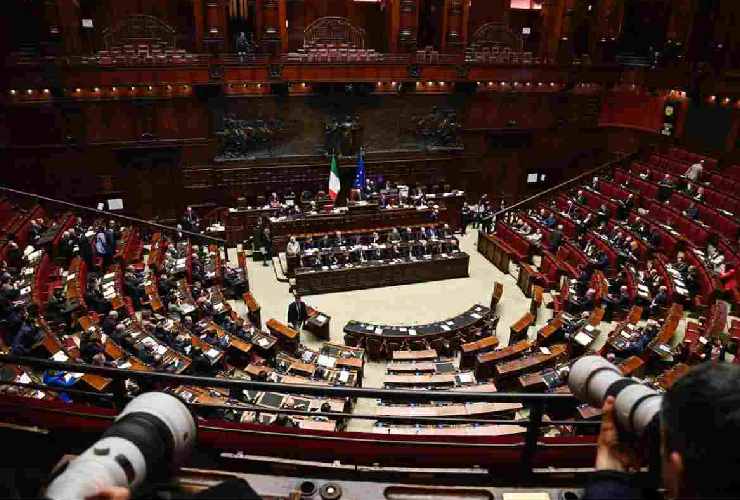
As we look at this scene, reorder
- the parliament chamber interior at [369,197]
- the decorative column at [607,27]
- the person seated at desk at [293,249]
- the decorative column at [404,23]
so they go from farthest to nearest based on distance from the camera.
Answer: the decorative column at [607,27]
the decorative column at [404,23]
the person seated at desk at [293,249]
the parliament chamber interior at [369,197]

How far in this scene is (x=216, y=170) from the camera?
17.4 meters

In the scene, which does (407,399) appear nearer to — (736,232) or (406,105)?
(736,232)

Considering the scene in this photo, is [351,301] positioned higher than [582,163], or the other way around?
[582,163]

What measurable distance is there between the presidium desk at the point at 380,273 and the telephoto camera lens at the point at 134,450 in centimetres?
1226

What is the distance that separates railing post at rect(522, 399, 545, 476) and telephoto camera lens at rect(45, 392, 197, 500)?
159cm

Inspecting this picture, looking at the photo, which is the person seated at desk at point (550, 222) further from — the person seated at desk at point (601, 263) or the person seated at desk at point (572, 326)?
the person seated at desk at point (572, 326)

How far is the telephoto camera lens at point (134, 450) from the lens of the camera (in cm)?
140

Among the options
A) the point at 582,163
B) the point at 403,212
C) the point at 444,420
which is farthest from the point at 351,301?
the point at 582,163

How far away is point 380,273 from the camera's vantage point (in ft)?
48.2

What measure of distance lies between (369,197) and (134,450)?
17.1m

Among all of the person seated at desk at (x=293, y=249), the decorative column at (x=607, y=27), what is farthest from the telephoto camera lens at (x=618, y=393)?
the decorative column at (x=607, y=27)

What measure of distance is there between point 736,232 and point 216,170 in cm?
1597

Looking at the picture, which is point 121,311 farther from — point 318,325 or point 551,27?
point 551,27

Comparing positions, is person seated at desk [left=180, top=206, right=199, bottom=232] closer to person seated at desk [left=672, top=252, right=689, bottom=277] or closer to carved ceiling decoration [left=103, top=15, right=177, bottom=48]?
carved ceiling decoration [left=103, top=15, right=177, bottom=48]
